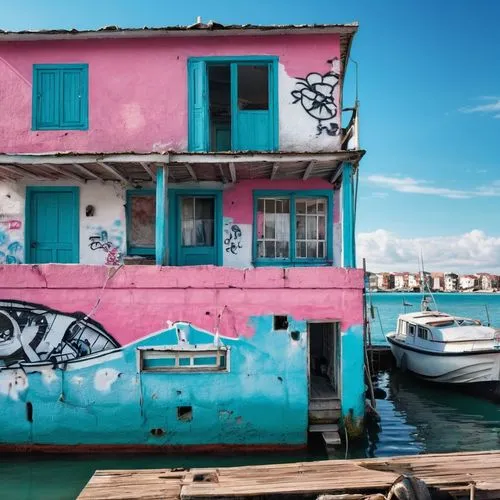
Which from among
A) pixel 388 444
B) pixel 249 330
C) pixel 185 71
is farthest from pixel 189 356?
pixel 185 71

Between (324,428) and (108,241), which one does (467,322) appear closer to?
(324,428)

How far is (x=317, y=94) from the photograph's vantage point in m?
12.3

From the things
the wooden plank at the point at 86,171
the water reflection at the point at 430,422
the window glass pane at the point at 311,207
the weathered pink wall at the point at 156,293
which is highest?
the wooden plank at the point at 86,171

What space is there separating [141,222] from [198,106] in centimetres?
341

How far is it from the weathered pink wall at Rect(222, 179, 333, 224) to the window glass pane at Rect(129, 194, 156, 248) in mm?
1978

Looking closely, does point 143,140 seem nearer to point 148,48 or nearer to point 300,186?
point 148,48

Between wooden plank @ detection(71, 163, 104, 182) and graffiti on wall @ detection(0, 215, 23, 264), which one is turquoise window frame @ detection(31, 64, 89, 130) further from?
graffiti on wall @ detection(0, 215, 23, 264)

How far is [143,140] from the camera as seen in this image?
12336 mm

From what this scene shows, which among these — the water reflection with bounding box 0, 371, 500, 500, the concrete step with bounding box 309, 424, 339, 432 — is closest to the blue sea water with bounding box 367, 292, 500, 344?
the water reflection with bounding box 0, 371, 500, 500

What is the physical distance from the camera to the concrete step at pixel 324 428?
10.4 meters

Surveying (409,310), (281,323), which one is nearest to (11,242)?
(281,323)

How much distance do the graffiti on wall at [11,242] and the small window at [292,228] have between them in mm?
6227

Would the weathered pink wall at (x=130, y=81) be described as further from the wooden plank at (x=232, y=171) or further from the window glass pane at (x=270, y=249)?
the window glass pane at (x=270, y=249)

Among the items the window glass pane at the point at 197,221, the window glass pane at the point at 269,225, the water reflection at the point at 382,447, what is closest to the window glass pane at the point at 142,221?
the window glass pane at the point at 197,221
